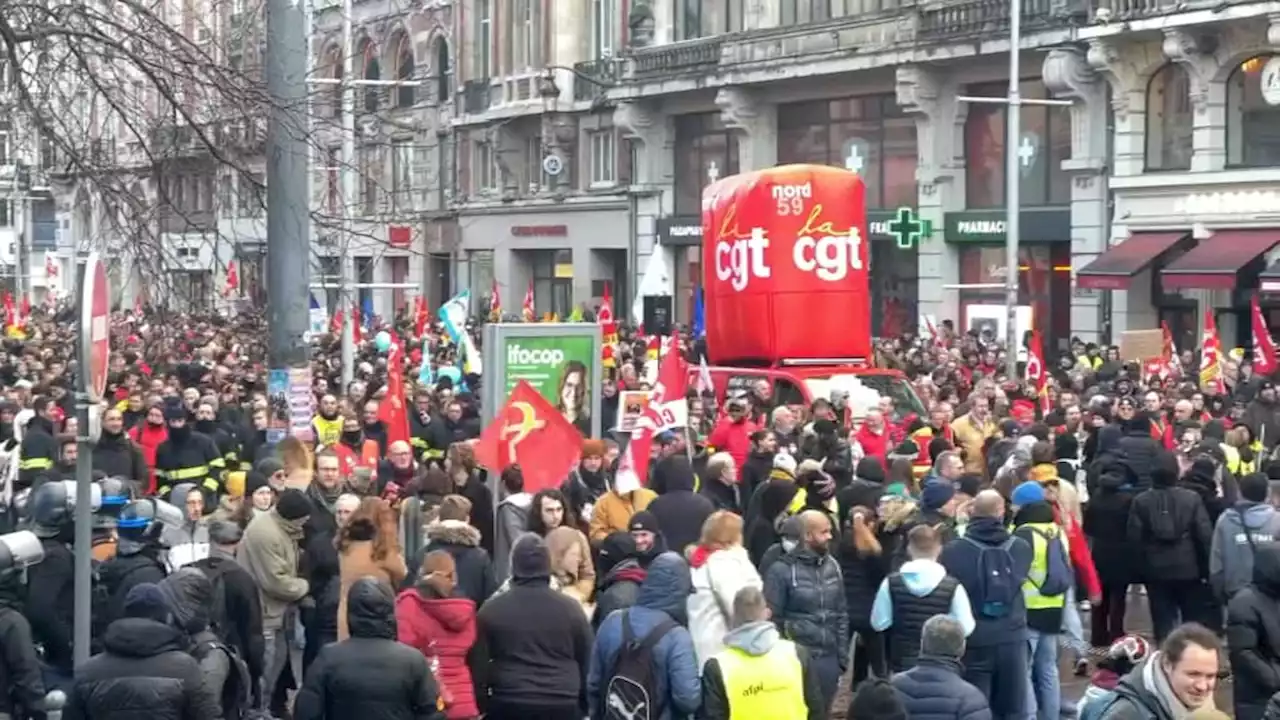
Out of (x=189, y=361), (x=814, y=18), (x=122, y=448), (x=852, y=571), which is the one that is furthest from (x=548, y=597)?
(x=814, y=18)

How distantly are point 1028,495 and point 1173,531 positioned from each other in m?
1.97

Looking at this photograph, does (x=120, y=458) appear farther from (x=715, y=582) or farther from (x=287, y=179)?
(x=715, y=582)

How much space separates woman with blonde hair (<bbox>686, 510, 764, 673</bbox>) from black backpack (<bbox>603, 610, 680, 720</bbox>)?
41.2 inches

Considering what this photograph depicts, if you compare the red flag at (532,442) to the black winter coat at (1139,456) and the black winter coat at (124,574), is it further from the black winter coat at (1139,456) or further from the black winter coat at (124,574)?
the black winter coat at (124,574)

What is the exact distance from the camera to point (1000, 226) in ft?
129

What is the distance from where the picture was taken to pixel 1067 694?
554 inches

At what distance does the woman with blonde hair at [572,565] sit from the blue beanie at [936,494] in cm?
235

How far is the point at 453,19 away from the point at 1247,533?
44.9m

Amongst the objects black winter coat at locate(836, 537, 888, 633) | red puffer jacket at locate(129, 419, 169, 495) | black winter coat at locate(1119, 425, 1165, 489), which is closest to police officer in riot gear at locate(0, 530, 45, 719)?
black winter coat at locate(836, 537, 888, 633)

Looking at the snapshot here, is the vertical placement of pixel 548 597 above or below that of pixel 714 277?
below

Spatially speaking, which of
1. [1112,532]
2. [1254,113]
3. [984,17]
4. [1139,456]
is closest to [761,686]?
[1112,532]

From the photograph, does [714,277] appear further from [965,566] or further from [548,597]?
[548,597]

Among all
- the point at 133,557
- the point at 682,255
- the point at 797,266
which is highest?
the point at 682,255

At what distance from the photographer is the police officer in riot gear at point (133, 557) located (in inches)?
402
